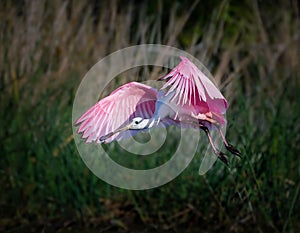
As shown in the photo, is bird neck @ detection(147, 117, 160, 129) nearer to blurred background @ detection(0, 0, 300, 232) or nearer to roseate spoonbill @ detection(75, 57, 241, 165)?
roseate spoonbill @ detection(75, 57, 241, 165)

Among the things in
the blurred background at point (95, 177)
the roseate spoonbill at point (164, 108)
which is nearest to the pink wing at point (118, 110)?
the roseate spoonbill at point (164, 108)

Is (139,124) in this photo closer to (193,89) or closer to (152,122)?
(152,122)

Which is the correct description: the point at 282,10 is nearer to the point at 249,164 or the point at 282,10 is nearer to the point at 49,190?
the point at 49,190

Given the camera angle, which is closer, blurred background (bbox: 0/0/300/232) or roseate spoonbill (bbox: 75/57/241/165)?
roseate spoonbill (bbox: 75/57/241/165)

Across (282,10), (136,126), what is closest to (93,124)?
(136,126)

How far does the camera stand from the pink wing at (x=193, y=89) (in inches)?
68.2

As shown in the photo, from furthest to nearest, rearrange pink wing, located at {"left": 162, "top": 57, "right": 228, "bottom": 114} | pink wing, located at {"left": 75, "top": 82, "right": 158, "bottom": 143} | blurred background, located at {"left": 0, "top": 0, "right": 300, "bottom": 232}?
blurred background, located at {"left": 0, "top": 0, "right": 300, "bottom": 232} → pink wing, located at {"left": 75, "top": 82, "right": 158, "bottom": 143} → pink wing, located at {"left": 162, "top": 57, "right": 228, "bottom": 114}

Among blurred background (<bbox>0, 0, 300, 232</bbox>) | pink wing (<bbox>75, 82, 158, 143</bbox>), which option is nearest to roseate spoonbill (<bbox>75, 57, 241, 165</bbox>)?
pink wing (<bbox>75, 82, 158, 143</bbox>)

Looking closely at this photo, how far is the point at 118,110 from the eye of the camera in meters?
1.86

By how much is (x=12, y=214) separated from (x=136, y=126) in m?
2.20

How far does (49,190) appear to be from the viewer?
387 cm

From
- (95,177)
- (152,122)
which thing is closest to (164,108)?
(152,122)

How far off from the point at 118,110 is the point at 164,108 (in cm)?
13

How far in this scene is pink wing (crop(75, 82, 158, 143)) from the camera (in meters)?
1.84
